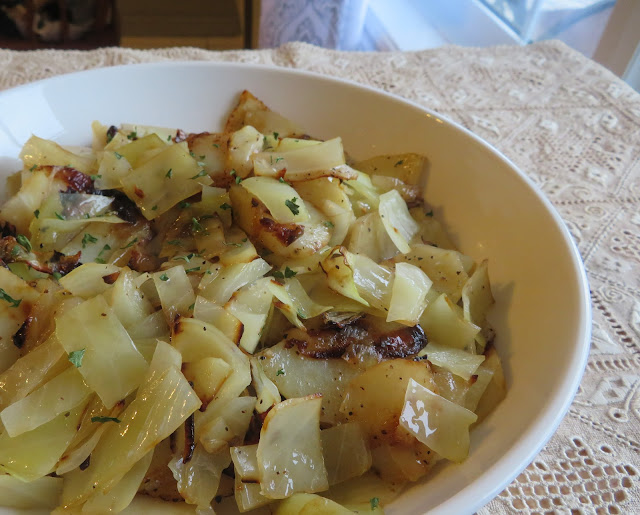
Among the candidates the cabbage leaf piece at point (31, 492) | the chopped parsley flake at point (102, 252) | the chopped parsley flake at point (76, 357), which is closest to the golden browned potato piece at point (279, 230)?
the chopped parsley flake at point (102, 252)

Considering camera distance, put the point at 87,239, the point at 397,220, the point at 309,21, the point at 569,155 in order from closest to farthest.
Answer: the point at 87,239
the point at 397,220
the point at 569,155
the point at 309,21

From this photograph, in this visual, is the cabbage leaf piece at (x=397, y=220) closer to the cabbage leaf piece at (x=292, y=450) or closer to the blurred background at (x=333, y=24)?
the cabbage leaf piece at (x=292, y=450)

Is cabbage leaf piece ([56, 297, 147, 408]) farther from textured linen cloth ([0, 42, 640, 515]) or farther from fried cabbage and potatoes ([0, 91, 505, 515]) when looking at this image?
textured linen cloth ([0, 42, 640, 515])

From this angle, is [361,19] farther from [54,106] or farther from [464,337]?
[464,337]

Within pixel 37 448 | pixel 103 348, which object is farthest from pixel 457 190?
pixel 37 448

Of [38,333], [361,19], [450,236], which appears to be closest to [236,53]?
[450,236]

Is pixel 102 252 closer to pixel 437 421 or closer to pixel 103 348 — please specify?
pixel 103 348

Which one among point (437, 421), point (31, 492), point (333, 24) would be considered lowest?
point (333, 24)
